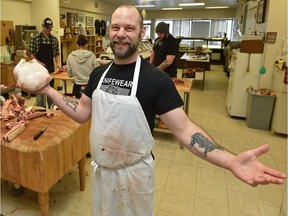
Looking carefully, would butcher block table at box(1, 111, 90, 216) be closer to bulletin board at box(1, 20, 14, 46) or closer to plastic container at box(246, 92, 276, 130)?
plastic container at box(246, 92, 276, 130)

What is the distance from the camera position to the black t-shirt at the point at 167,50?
3428mm

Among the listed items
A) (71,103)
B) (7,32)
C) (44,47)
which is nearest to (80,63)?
(44,47)

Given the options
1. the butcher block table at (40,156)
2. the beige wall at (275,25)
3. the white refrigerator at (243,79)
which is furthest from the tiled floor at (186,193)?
the beige wall at (275,25)

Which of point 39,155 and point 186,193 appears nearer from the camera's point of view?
point 39,155

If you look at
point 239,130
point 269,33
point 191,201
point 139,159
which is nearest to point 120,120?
point 139,159

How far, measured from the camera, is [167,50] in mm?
3465

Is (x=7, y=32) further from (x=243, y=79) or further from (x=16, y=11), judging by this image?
(x=243, y=79)

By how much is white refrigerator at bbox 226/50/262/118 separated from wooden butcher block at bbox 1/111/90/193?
3.15 metres

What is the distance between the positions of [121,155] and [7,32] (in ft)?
18.0

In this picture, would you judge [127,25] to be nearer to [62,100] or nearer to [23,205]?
[62,100]

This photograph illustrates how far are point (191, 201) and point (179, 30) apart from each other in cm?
1251

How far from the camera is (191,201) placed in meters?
2.20

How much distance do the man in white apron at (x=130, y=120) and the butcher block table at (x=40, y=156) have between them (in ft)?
1.74

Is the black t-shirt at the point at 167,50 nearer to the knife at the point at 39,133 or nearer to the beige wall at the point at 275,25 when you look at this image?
the beige wall at the point at 275,25
